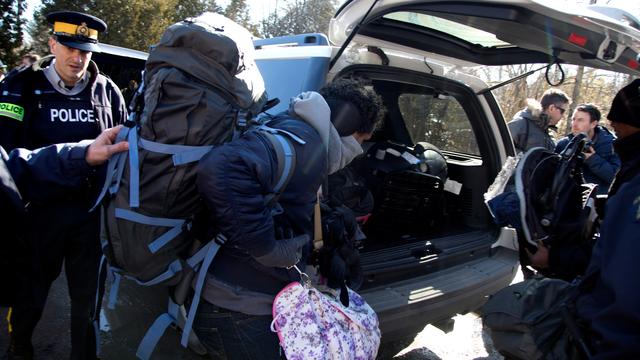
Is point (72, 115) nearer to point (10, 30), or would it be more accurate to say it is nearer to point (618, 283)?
point (618, 283)

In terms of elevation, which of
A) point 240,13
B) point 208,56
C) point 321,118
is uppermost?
point 240,13

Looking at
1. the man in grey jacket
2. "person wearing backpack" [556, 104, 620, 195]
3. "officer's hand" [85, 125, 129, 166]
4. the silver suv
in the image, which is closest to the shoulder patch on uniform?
"officer's hand" [85, 125, 129, 166]

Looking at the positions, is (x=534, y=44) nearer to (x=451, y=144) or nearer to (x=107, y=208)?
(x=451, y=144)

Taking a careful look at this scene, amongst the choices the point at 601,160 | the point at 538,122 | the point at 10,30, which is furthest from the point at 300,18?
the point at 601,160

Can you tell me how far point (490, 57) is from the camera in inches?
119

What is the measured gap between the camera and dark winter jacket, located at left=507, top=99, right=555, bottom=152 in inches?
182

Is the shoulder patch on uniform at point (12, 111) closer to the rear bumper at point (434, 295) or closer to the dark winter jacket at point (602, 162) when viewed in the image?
the rear bumper at point (434, 295)

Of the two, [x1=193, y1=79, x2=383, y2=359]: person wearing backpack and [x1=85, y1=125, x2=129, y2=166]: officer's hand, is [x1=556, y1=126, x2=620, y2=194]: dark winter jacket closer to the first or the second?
[x1=193, y1=79, x2=383, y2=359]: person wearing backpack

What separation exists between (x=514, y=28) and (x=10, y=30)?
401 inches

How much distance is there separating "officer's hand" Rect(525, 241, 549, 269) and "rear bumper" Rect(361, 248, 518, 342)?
0.51 metres

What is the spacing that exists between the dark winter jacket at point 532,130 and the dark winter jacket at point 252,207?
358cm

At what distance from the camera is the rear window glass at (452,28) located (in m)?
2.61

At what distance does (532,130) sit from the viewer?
4672 millimetres

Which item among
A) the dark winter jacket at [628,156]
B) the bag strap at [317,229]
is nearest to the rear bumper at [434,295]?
the bag strap at [317,229]
